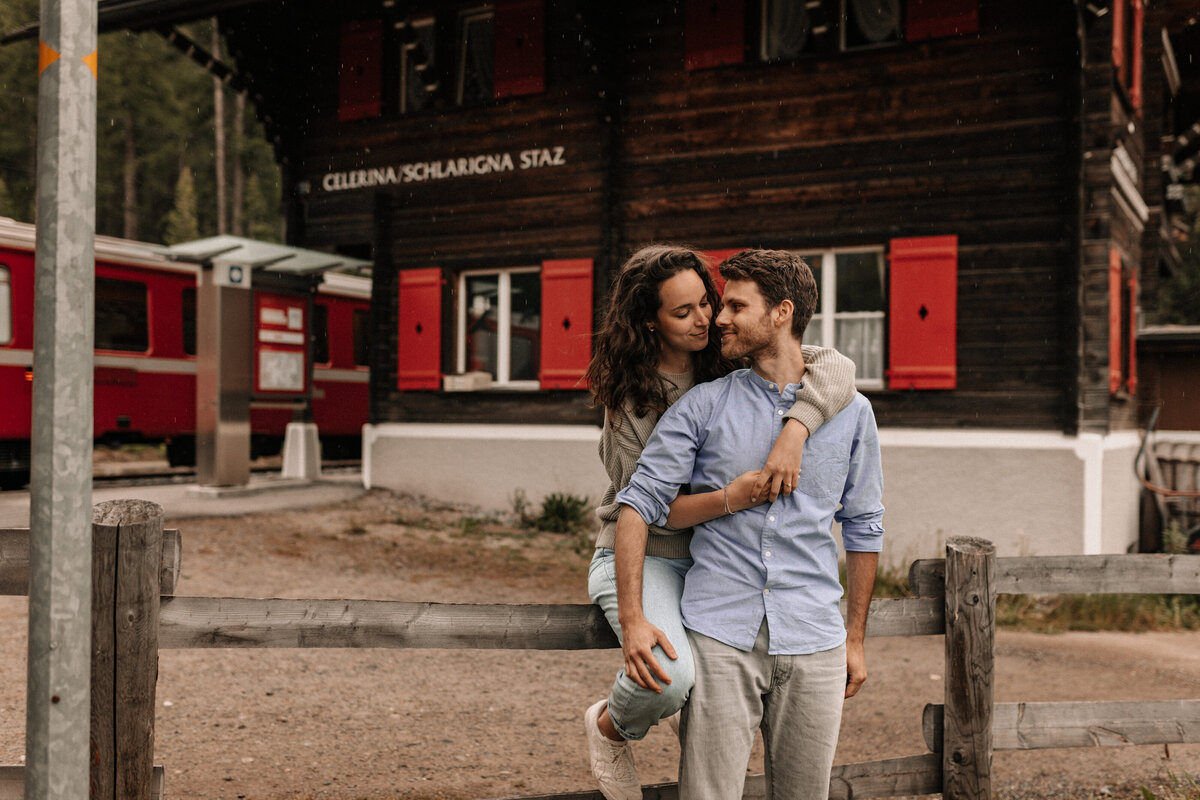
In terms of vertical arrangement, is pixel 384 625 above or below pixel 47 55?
below

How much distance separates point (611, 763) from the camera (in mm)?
2744

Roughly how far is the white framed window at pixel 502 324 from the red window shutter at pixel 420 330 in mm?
341

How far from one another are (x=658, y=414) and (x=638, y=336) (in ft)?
0.66

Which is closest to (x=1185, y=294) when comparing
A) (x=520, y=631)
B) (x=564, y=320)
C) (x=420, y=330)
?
(x=564, y=320)

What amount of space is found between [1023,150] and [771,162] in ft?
8.37

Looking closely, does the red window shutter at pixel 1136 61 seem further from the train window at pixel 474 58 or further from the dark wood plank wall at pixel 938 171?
the train window at pixel 474 58

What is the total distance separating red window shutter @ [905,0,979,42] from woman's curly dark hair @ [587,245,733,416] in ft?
30.4

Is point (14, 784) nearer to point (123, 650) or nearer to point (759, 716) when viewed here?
point (123, 650)

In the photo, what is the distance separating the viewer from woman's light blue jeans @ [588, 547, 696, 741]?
8.02 ft

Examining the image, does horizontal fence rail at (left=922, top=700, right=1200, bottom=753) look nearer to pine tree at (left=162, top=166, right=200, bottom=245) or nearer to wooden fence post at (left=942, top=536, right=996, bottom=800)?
wooden fence post at (left=942, top=536, right=996, bottom=800)

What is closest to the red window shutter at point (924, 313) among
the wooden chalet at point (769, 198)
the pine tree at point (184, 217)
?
the wooden chalet at point (769, 198)

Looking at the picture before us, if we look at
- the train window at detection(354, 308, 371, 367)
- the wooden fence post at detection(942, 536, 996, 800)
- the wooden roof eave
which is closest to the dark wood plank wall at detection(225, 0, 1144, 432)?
the wooden roof eave

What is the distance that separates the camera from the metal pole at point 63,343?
6.63ft

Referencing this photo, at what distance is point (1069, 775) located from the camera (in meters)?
5.16
